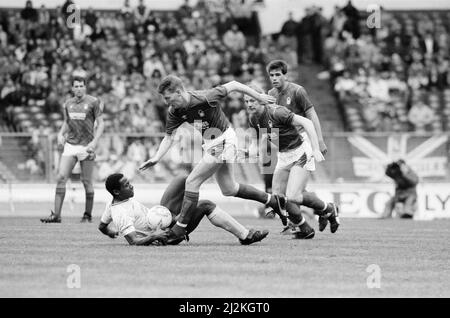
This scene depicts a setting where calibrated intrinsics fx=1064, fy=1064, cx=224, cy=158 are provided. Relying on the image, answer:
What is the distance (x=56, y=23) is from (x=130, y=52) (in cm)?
216

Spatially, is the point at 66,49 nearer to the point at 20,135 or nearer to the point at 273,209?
the point at 20,135

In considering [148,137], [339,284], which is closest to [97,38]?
[148,137]

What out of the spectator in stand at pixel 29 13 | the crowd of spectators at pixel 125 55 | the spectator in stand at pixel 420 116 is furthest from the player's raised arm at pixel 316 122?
the spectator in stand at pixel 29 13

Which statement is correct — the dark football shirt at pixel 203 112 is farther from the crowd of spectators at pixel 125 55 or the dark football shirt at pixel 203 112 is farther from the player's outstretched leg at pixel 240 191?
the crowd of spectators at pixel 125 55

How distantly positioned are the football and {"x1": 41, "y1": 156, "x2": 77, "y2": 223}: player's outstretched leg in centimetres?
555

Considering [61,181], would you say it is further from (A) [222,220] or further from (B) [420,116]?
(B) [420,116]

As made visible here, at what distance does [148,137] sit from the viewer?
22.8 metres

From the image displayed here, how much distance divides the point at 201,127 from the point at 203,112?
232 mm

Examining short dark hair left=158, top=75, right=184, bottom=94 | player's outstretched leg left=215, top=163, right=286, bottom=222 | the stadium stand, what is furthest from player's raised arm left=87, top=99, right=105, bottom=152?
short dark hair left=158, top=75, right=184, bottom=94

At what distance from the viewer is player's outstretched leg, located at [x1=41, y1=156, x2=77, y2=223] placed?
1745 cm

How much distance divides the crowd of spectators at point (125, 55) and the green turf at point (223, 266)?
1069cm

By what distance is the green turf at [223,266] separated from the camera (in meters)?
8.70

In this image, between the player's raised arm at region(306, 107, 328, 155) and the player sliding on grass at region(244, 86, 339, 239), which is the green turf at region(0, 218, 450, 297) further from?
the player's raised arm at region(306, 107, 328, 155)

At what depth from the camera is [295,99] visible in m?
14.1
